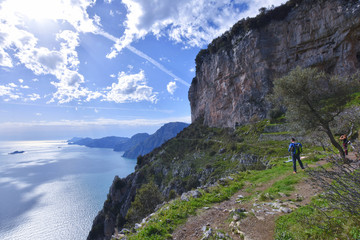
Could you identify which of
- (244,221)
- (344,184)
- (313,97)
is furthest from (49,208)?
(344,184)

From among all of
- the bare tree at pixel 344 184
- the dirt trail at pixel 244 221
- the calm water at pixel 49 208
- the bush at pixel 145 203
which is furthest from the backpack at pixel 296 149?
the calm water at pixel 49 208

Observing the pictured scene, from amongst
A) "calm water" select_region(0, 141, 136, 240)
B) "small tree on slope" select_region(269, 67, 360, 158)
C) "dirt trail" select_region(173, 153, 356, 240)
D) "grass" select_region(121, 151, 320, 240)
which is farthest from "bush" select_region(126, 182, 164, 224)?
"calm water" select_region(0, 141, 136, 240)

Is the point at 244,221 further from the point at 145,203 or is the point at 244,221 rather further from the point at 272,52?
the point at 272,52

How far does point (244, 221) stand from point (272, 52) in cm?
7261

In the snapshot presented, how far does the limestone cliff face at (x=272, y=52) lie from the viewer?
157ft

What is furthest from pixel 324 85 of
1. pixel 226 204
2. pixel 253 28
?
pixel 253 28

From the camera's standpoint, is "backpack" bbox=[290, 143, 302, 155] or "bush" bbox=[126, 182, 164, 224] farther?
"bush" bbox=[126, 182, 164, 224]

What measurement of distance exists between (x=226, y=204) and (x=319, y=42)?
67662 mm

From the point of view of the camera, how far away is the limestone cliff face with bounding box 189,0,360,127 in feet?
157

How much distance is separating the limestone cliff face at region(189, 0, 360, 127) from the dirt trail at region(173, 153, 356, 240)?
59447mm

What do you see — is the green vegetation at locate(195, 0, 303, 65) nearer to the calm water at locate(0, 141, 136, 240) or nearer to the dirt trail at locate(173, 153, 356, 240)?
the dirt trail at locate(173, 153, 356, 240)

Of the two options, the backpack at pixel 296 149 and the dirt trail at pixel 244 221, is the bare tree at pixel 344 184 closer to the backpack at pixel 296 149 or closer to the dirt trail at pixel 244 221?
the dirt trail at pixel 244 221

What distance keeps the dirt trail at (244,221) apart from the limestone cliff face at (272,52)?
59.4 metres

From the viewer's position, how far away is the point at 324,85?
592 inches
